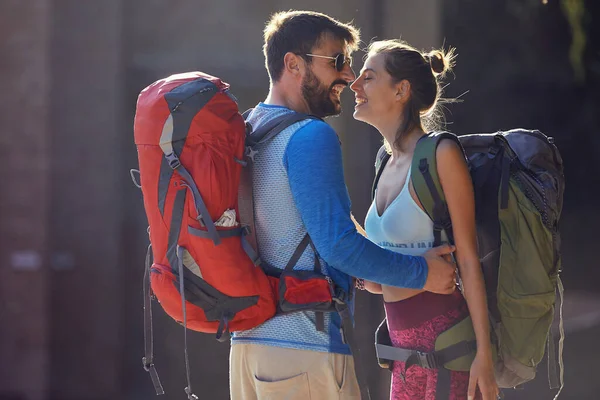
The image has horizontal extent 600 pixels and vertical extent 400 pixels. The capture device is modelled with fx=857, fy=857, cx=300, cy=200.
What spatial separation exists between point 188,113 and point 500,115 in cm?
414

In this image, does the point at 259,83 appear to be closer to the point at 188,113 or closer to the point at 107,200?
the point at 107,200

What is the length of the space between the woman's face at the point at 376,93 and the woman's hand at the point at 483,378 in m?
0.98

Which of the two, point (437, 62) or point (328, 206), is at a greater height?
point (437, 62)

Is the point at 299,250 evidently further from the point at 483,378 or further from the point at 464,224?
the point at 483,378

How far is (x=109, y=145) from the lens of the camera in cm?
593

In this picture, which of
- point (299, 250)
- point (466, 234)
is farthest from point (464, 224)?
point (299, 250)

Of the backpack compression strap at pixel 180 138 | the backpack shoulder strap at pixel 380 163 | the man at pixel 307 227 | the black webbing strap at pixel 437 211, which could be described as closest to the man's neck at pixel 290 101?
the man at pixel 307 227

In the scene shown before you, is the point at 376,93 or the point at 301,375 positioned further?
the point at 376,93

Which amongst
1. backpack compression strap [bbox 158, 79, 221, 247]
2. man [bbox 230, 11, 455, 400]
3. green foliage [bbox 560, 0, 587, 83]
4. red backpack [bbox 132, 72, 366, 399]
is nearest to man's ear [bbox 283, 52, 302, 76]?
man [bbox 230, 11, 455, 400]

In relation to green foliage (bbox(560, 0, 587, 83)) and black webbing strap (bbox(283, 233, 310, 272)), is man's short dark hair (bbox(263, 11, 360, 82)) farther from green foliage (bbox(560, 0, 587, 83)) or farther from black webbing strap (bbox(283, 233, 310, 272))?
green foliage (bbox(560, 0, 587, 83))

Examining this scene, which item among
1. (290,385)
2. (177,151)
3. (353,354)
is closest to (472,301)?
(353,354)

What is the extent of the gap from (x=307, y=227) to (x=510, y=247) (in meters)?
0.78

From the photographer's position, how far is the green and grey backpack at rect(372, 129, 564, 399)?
115 inches

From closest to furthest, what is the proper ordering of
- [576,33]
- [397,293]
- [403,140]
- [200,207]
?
[200,207], [397,293], [403,140], [576,33]
